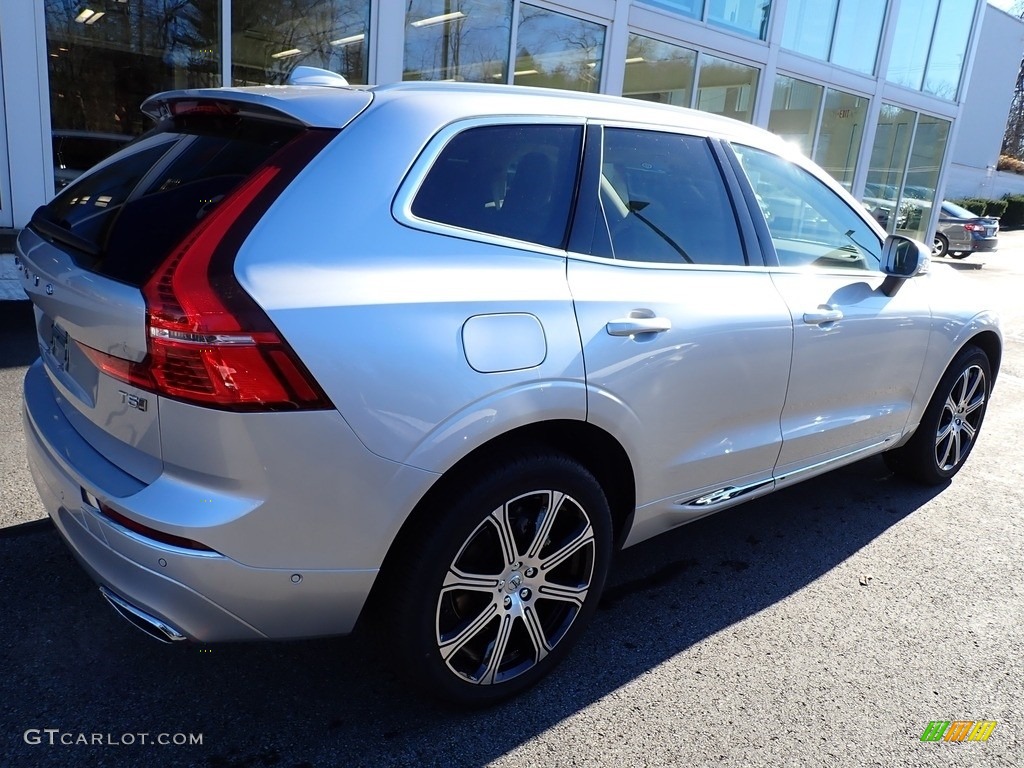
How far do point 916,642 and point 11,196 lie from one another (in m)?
7.84

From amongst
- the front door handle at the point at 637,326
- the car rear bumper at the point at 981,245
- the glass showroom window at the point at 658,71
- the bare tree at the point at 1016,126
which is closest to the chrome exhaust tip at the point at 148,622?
the front door handle at the point at 637,326

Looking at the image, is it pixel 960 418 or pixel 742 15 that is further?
pixel 742 15

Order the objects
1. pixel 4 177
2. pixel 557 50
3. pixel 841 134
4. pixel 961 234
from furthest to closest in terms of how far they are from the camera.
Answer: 1. pixel 961 234
2. pixel 841 134
3. pixel 557 50
4. pixel 4 177

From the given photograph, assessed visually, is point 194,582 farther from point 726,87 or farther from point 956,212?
point 956,212

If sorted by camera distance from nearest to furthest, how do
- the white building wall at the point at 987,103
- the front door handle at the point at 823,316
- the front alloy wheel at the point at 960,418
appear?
the front door handle at the point at 823,316 → the front alloy wheel at the point at 960,418 → the white building wall at the point at 987,103

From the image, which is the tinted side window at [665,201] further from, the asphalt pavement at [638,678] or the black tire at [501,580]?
the asphalt pavement at [638,678]

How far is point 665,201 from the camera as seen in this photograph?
282 cm

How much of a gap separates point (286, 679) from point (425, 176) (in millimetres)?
1588

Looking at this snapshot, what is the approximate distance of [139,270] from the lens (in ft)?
6.29

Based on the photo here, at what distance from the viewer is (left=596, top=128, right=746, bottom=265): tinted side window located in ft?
8.58

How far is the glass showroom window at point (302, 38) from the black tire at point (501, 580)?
788 centimetres

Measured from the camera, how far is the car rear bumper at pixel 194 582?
186 cm

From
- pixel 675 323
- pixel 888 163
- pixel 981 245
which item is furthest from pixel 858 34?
Result: pixel 675 323

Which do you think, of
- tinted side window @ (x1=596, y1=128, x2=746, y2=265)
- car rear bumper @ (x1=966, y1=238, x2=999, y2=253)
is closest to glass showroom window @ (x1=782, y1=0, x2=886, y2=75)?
car rear bumper @ (x1=966, y1=238, x2=999, y2=253)
